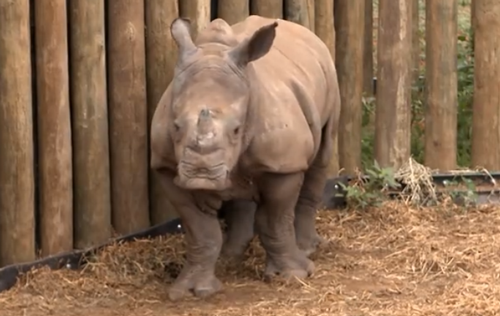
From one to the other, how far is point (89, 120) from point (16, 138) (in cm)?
44

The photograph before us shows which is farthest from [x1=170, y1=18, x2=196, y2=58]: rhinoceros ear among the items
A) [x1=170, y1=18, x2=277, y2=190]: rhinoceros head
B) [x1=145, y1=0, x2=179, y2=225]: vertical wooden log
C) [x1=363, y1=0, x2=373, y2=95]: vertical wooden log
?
[x1=363, y1=0, x2=373, y2=95]: vertical wooden log

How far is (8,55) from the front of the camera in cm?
561

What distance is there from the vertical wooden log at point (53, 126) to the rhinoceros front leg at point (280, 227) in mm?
963

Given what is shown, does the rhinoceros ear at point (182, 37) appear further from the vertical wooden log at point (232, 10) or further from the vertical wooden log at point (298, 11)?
the vertical wooden log at point (298, 11)

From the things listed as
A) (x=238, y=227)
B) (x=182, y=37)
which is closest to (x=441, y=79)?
(x=238, y=227)

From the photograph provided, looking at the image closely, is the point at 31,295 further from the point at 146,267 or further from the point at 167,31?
the point at 167,31

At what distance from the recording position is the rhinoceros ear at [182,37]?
5.24m

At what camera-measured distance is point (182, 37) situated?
208 inches

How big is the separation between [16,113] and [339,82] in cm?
211

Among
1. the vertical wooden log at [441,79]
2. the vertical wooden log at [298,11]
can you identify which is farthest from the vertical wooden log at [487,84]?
the vertical wooden log at [298,11]

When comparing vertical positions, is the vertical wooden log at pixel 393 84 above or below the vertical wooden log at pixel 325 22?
below

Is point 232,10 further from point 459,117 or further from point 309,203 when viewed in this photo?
point 459,117

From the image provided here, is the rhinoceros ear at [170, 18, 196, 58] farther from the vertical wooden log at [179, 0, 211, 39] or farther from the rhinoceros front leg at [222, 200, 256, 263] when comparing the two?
the rhinoceros front leg at [222, 200, 256, 263]

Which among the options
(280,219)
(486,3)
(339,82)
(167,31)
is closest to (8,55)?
(167,31)
